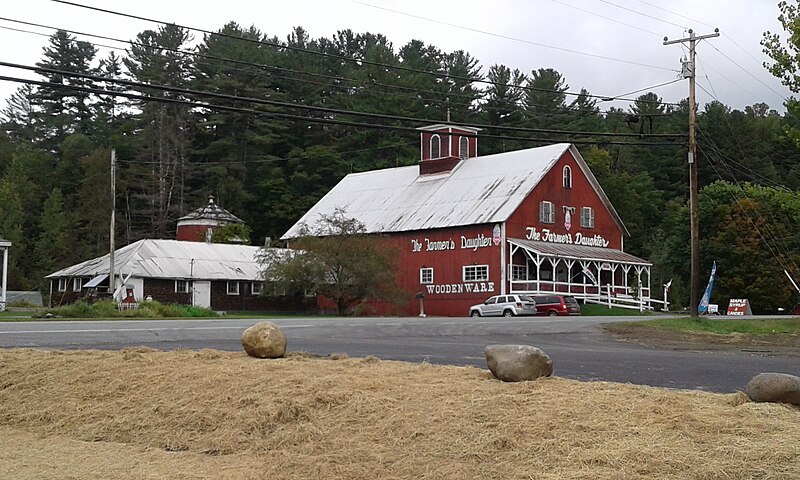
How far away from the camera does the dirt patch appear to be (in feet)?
72.2

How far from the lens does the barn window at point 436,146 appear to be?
5797cm

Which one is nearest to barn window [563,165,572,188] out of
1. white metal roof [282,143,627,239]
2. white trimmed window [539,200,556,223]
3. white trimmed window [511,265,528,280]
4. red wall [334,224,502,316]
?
white metal roof [282,143,627,239]

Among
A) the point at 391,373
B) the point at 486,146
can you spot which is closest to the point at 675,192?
the point at 486,146

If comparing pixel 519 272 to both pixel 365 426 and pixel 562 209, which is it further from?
pixel 365 426

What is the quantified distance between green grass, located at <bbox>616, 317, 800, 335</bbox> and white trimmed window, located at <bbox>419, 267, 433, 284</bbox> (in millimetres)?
23456

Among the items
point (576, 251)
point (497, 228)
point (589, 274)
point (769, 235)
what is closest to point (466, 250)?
point (497, 228)

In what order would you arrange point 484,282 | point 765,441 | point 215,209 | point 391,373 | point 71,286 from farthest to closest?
1. point 215,209
2. point 71,286
3. point 484,282
4. point 391,373
5. point 765,441

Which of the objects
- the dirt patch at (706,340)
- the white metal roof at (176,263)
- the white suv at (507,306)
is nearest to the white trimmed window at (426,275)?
the white suv at (507,306)

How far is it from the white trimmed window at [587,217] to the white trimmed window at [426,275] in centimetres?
994

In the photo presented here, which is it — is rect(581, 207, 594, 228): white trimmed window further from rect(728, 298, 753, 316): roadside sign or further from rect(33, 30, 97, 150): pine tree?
rect(33, 30, 97, 150): pine tree

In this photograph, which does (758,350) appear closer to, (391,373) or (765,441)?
(391,373)

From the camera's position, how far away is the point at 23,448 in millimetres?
9766

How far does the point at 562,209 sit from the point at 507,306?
11.6 m

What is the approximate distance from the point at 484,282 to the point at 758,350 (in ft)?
94.5
